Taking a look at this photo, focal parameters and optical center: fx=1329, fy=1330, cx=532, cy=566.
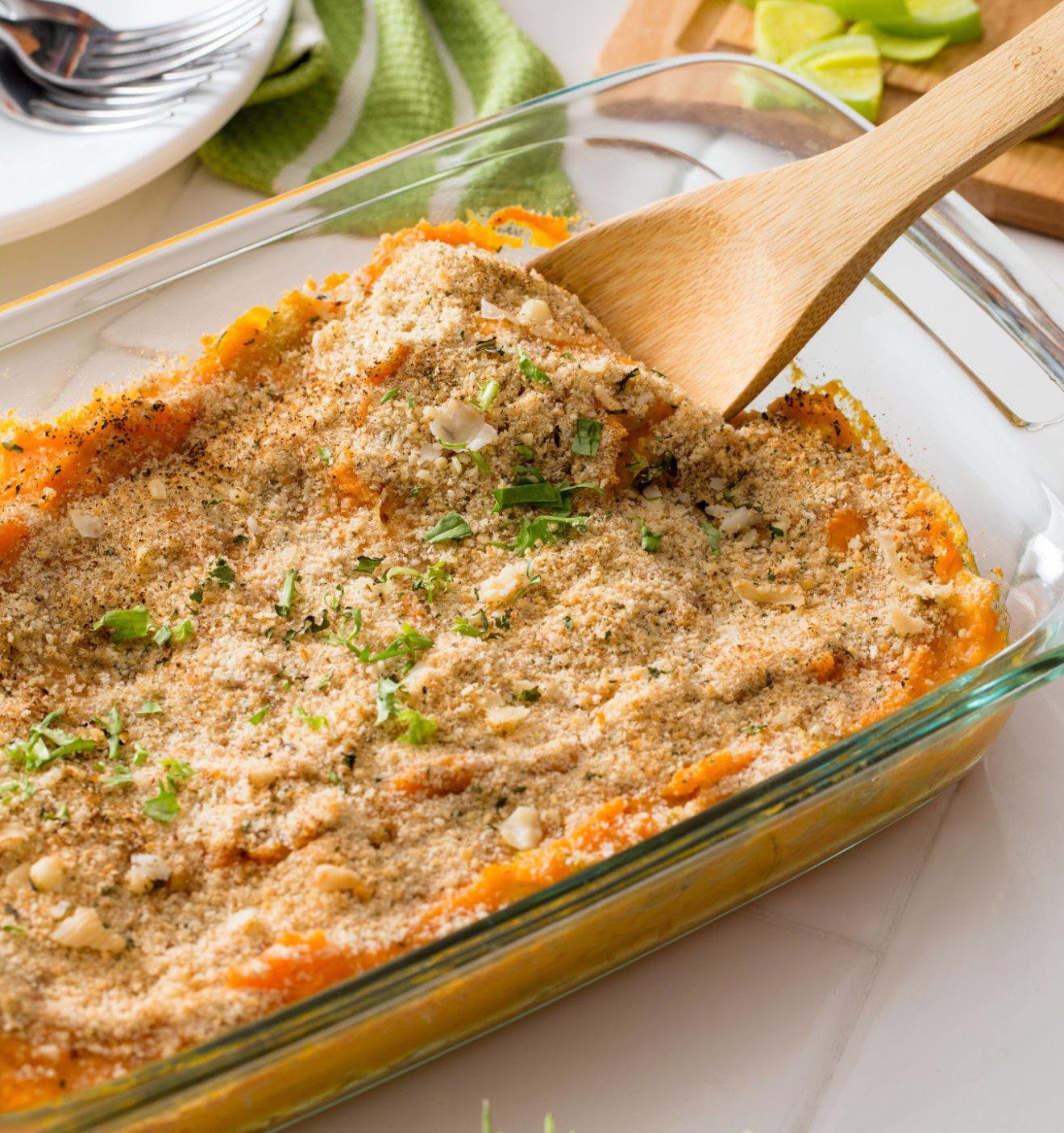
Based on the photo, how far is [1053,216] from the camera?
7.34ft

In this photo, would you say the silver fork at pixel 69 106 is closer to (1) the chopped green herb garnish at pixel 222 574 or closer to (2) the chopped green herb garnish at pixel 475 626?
(1) the chopped green herb garnish at pixel 222 574

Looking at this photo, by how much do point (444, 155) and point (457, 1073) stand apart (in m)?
1.29

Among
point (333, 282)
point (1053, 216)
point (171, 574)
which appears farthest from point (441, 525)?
point (1053, 216)

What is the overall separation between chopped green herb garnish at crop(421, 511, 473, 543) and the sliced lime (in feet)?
4.25

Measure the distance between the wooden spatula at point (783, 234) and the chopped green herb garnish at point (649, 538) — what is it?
23 centimetres

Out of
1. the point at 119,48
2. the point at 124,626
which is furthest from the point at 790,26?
the point at 124,626

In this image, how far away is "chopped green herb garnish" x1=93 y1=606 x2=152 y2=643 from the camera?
5.09 feet

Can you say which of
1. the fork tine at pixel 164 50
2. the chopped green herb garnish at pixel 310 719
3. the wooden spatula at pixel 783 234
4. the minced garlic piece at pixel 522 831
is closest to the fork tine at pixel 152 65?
the fork tine at pixel 164 50

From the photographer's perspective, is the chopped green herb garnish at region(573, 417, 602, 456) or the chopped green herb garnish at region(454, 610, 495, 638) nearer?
the chopped green herb garnish at region(454, 610, 495, 638)

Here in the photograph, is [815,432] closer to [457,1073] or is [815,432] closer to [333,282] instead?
[333,282]

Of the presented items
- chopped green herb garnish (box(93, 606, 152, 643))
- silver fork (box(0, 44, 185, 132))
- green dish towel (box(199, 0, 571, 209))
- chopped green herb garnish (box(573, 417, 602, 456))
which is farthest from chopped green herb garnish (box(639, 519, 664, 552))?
silver fork (box(0, 44, 185, 132))

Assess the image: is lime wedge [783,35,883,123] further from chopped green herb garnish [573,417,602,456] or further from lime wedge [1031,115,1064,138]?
chopped green herb garnish [573,417,602,456]

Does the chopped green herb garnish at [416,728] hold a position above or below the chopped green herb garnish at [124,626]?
below

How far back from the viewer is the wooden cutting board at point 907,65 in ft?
7.39
